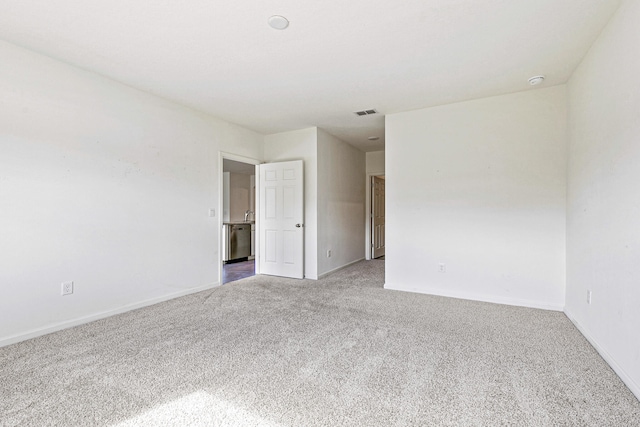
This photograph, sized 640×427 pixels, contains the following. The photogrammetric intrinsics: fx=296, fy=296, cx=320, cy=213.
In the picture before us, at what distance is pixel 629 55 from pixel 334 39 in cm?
195

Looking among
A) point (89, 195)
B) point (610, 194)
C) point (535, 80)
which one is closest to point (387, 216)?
point (535, 80)

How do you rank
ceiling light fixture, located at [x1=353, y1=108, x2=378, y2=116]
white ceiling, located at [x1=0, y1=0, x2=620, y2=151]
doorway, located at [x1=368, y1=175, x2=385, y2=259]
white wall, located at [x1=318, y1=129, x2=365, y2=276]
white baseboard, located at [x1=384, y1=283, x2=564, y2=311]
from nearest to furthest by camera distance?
white ceiling, located at [x1=0, y1=0, x2=620, y2=151] < white baseboard, located at [x1=384, y1=283, x2=564, y2=311] < ceiling light fixture, located at [x1=353, y1=108, x2=378, y2=116] < white wall, located at [x1=318, y1=129, x2=365, y2=276] < doorway, located at [x1=368, y1=175, x2=385, y2=259]

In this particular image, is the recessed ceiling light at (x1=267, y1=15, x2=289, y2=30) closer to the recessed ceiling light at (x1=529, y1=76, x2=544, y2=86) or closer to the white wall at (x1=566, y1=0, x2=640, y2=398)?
the white wall at (x1=566, y1=0, x2=640, y2=398)

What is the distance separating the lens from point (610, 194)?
6.92ft

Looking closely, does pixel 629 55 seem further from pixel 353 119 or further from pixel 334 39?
pixel 353 119

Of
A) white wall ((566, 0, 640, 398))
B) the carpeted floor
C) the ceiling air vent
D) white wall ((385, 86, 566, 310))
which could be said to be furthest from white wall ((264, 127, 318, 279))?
white wall ((566, 0, 640, 398))

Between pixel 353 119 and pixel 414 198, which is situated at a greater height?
pixel 353 119

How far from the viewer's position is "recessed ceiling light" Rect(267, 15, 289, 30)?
2.10m

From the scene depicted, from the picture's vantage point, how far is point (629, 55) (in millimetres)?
1886

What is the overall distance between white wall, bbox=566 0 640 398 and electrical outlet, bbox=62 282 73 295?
14.1 ft

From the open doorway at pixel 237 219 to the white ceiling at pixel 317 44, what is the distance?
171cm

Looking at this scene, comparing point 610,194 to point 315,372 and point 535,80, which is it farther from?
point 315,372

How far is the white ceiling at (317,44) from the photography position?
2.01 m

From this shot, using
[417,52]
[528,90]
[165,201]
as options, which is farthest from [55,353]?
[528,90]
